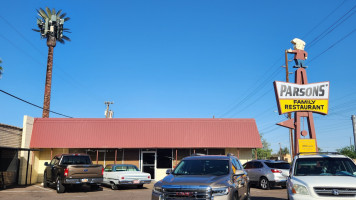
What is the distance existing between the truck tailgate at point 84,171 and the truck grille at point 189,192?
9.83 meters

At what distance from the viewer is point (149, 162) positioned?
84.2 ft

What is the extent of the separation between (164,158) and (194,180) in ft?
61.1

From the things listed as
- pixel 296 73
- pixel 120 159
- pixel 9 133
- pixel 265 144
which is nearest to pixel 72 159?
pixel 9 133

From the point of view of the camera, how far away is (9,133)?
2123 cm

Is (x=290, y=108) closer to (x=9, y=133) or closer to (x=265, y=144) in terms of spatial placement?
(x=9, y=133)

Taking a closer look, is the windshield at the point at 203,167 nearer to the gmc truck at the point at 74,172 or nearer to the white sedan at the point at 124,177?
the gmc truck at the point at 74,172

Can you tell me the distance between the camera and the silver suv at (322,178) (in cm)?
724

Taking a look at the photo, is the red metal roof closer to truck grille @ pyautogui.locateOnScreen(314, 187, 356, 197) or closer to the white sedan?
the white sedan

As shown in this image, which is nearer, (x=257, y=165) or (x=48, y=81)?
(x=257, y=165)

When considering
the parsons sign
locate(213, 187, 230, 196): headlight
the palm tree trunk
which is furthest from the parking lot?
the palm tree trunk

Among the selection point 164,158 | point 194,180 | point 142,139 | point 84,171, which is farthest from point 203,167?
point 164,158

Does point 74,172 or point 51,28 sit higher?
point 51,28

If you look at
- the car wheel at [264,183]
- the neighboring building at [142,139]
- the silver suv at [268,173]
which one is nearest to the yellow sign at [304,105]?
the silver suv at [268,173]

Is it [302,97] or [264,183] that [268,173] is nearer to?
[264,183]
